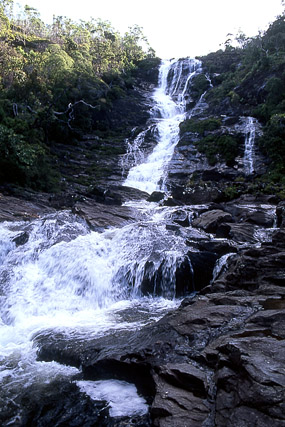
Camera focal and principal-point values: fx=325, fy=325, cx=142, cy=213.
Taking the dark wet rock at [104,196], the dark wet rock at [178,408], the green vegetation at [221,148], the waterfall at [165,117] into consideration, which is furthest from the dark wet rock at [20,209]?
the green vegetation at [221,148]

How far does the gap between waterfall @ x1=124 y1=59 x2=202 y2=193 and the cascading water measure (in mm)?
11938

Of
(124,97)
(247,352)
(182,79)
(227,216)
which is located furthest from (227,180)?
(182,79)

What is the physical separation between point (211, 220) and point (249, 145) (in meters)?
15.3

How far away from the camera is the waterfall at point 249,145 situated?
85.1 feet

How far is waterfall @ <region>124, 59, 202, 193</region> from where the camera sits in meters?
27.6

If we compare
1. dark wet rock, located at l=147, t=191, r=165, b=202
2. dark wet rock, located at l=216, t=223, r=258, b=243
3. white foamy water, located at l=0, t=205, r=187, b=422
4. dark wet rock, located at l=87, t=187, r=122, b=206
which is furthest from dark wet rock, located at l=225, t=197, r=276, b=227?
dark wet rock, located at l=87, t=187, r=122, b=206

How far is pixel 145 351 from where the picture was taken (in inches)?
248

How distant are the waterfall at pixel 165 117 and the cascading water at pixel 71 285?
11.9 metres

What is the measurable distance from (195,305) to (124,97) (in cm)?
4135

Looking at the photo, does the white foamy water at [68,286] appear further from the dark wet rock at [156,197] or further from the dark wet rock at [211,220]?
the dark wet rock at [156,197]

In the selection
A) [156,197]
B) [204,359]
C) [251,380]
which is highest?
[156,197]

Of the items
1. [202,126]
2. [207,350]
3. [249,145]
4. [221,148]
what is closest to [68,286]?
[207,350]

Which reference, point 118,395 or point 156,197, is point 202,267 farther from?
point 156,197

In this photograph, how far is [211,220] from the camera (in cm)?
1542
